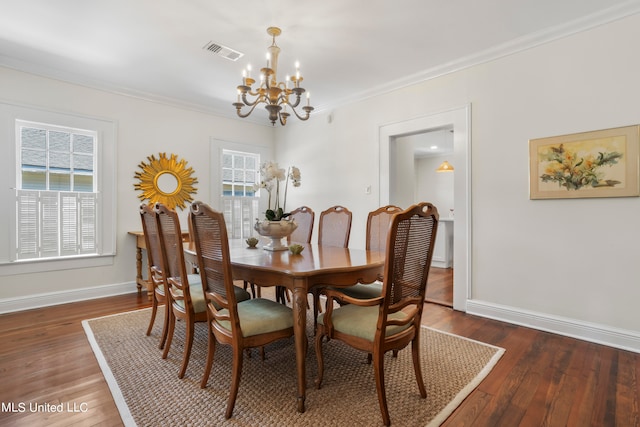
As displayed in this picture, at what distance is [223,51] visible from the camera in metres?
3.09

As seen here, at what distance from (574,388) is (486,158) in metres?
2.06

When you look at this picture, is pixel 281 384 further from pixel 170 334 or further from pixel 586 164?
pixel 586 164

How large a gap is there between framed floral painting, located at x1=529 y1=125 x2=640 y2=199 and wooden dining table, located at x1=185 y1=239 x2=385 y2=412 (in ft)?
5.96

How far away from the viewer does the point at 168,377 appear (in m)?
2.02

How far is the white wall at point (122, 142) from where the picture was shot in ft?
11.0

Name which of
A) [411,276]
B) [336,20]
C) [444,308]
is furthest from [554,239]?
[336,20]

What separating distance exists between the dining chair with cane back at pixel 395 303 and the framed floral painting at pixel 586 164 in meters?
1.81

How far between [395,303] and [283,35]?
2.46 meters

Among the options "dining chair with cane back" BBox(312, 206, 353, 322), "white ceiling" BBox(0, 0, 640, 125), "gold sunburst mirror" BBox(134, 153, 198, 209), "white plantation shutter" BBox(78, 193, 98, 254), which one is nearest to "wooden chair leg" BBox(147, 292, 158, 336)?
"dining chair with cane back" BBox(312, 206, 353, 322)

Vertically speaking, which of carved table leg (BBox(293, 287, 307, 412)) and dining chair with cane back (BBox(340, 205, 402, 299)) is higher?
dining chair with cane back (BBox(340, 205, 402, 299))

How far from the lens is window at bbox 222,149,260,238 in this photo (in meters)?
5.02

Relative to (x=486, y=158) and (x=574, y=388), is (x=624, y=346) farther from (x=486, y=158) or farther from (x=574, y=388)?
(x=486, y=158)

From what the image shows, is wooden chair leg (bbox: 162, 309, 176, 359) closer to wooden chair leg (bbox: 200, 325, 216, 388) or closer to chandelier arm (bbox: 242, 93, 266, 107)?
wooden chair leg (bbox: 200, 325, 216, 388)

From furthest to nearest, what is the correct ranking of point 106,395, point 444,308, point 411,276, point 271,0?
point 444,308 → point 271,0 → point 106,395 → point 411,276
